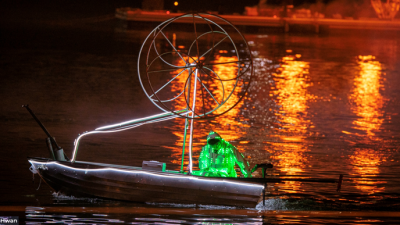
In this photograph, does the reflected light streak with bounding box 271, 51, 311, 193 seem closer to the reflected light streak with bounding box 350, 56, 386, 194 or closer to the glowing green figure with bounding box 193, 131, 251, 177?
the reflected light streak with bounding box 350, 56, 386, 194

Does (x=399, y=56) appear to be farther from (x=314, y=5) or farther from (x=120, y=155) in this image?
(x=314, y=5)

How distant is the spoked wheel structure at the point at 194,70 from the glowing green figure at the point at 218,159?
0.42 metres

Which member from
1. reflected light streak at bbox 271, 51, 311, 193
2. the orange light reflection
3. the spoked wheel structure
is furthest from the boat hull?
the orange light reflection

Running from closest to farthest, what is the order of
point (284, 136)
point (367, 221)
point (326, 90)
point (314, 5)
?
point (367, 221) < point (284, 136) < point (326, 90) < point (314, 5)

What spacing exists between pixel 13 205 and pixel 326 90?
44.4ft

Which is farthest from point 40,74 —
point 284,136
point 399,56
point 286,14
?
point 286,14

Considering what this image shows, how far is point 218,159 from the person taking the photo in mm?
8320

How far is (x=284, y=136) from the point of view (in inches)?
528

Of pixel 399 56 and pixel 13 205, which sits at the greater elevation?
pixel 399 56

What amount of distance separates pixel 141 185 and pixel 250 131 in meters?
5.89

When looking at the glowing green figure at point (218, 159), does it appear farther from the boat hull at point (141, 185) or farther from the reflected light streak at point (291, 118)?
Answer: the reflected light streak at point (291, 118)

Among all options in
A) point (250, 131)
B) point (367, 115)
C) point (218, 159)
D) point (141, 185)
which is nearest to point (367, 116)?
point (367, 115)

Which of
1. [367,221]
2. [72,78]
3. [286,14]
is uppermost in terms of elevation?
[286,14]

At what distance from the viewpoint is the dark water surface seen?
8.34 m
